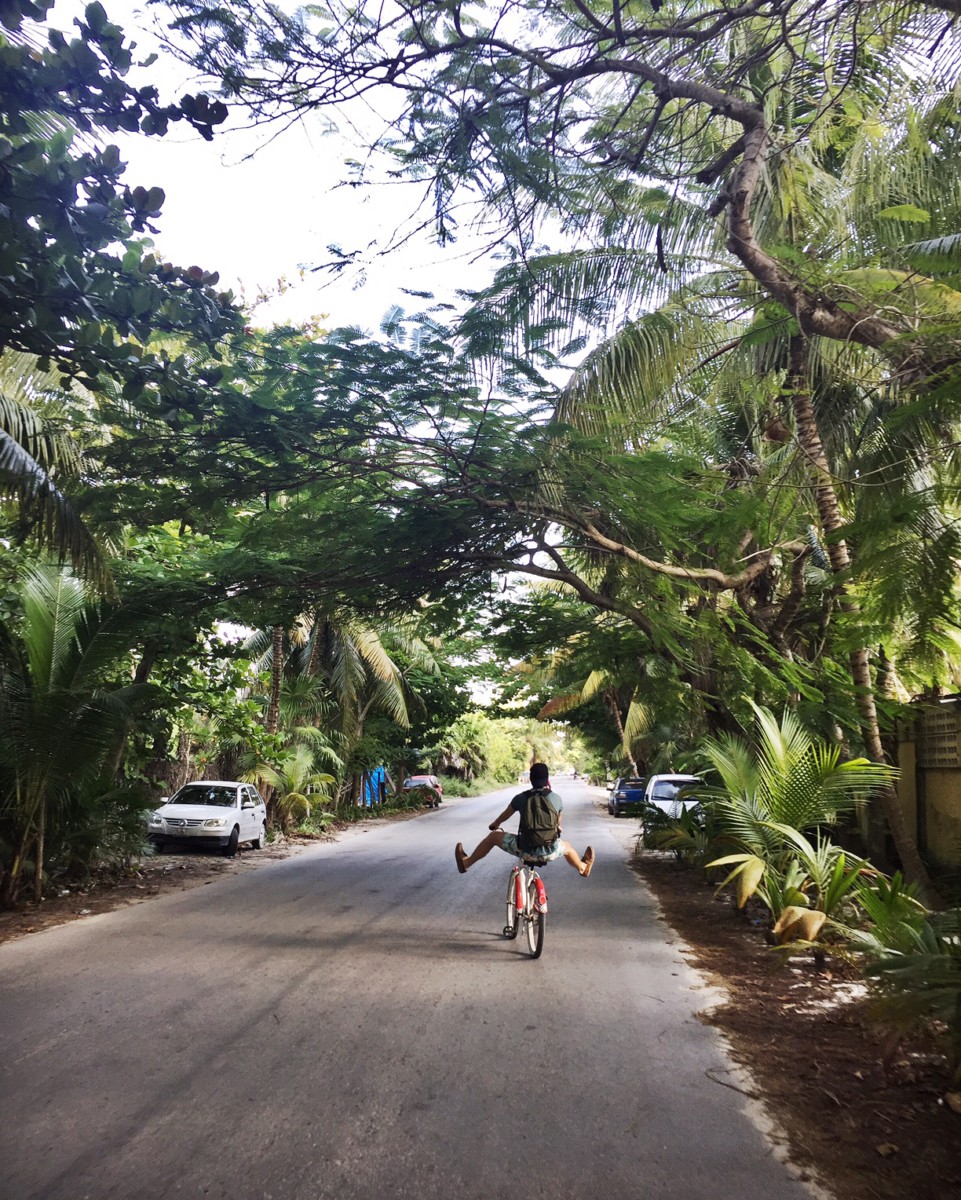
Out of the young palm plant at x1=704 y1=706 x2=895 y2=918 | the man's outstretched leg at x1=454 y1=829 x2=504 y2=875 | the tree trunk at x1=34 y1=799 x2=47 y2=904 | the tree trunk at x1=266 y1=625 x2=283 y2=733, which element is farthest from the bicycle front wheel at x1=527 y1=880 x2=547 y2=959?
the tree trunk at x1=266 y1=625 x2=283 y2=733

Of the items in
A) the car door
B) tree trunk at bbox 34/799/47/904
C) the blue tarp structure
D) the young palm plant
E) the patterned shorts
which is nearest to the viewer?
the young palm plant

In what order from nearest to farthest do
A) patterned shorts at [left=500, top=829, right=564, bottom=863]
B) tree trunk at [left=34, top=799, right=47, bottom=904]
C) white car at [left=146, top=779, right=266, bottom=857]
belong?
patterned shorts at [left=500, top=829, right=564, bottom=863]
tree trunk at [left=34, top=799, right=47, bottom=904]
white car at [left=146, top=779, right=266, bottom=857]

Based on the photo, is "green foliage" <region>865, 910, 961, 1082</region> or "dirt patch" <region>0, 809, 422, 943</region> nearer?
"green foliage" <region>865, 910, 961, 1082</region>

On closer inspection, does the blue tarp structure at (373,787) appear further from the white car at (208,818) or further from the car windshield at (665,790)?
the white car at (208,818)

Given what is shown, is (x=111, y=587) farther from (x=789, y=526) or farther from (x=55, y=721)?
(x=789, y=526)

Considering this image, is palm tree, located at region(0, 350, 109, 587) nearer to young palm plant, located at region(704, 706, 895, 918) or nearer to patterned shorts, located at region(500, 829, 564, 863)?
patterned shorts, located at region(500, 829, 564, 863)

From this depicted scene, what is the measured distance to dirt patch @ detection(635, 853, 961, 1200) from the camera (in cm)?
372

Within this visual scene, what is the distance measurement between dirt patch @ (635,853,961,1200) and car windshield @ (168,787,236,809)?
11.6 meters

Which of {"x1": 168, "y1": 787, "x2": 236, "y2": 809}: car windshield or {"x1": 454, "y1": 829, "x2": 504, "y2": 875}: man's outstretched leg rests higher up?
{"x1": 168, "y1": 787, "x2": 236, "y2": 809}: car windshield

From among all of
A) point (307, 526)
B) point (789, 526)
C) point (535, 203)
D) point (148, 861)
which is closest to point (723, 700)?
point (789, 526)

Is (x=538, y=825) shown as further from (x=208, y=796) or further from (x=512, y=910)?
(x=208, y=796)

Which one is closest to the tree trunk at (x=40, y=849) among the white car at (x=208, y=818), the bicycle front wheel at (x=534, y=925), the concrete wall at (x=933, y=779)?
the white car at (x=208, y=818)

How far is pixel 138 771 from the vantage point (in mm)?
15727

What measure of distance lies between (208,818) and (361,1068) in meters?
12.2
